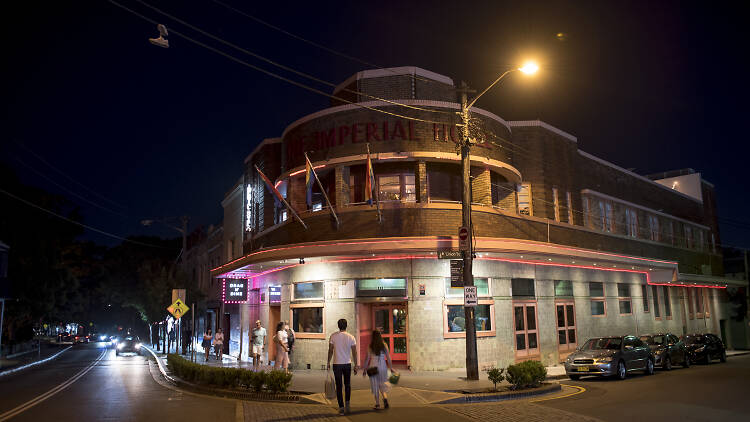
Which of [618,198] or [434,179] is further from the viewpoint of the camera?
[618,198]

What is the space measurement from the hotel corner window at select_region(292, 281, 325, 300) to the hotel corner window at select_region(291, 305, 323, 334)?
387mm

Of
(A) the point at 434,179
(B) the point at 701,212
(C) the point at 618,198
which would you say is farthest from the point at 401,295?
(B) the point at 701,212

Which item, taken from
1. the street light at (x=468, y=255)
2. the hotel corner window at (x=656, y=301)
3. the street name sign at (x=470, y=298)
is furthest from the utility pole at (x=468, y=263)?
the hotel corner window at (x=656, y=301)

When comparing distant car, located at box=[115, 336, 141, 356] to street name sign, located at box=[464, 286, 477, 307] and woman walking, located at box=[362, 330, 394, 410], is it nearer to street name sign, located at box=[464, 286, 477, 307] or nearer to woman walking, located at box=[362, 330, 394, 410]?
street name sign, located at box=[464, 286, 477, 307]

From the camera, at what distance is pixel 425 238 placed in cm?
1808

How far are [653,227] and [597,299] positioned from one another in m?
10.4

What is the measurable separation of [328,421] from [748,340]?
1647 inches

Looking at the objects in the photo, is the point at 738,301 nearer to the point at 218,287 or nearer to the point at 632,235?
the point at 632,235

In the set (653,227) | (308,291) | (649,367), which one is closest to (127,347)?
(308,291)

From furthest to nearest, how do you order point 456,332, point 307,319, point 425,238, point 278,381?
point 307,319
point 456,332
point 425,238
point 278,381

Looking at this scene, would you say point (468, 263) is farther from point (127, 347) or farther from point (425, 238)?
point (127, 347)

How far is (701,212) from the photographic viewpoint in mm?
41219

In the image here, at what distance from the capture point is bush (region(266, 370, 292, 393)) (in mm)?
13977

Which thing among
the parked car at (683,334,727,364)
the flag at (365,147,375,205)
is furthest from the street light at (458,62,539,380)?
the parked car at (683,334,727,364)
